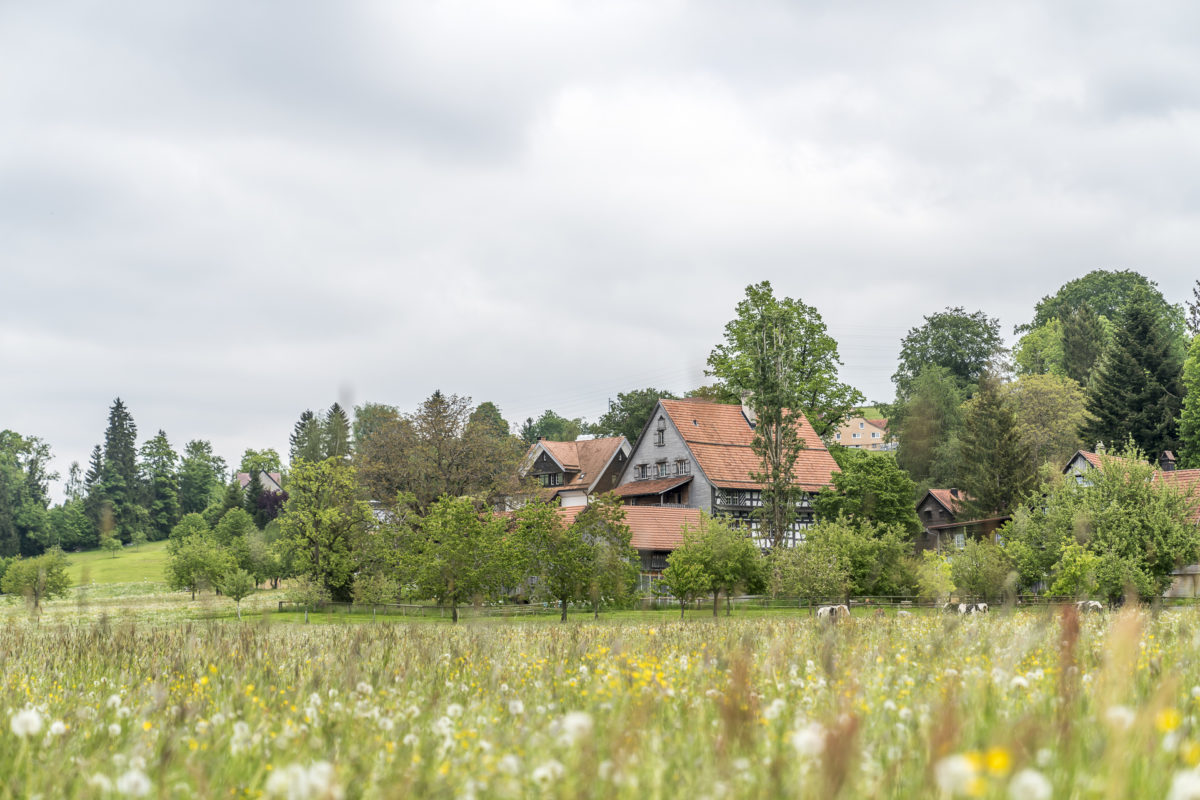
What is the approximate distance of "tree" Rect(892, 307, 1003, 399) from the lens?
373ft

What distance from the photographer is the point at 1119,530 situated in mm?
39062

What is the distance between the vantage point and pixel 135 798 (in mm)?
4211

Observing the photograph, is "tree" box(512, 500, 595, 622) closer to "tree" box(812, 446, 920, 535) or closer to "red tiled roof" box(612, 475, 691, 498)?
"tree" box(812, 446, 920, 535)

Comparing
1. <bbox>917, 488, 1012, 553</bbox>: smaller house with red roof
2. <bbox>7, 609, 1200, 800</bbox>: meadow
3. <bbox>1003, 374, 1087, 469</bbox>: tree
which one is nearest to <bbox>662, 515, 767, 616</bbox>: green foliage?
<bbox>7, 609, 1200, 800</bbox>: meadow

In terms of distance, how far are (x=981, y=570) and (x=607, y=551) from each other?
16.0 metres

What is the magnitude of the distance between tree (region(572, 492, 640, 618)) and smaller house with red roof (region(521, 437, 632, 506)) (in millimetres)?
44242

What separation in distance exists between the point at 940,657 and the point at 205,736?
5.82 meters

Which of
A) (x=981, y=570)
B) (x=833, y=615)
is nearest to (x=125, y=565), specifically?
(x=981, y=570)

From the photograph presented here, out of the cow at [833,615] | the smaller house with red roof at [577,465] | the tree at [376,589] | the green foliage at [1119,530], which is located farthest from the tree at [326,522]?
the smaller house with red roof at [577,465]

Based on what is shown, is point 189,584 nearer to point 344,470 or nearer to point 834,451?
point 344,470

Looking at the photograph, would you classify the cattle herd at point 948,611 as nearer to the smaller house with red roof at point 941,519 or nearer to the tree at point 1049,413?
the smaller house with red roof at point 941,519

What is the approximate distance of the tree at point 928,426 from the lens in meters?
94.0

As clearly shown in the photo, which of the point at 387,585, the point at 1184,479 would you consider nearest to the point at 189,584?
the point at 387,585

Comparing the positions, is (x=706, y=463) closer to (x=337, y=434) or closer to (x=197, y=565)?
(x=197, y=565)
